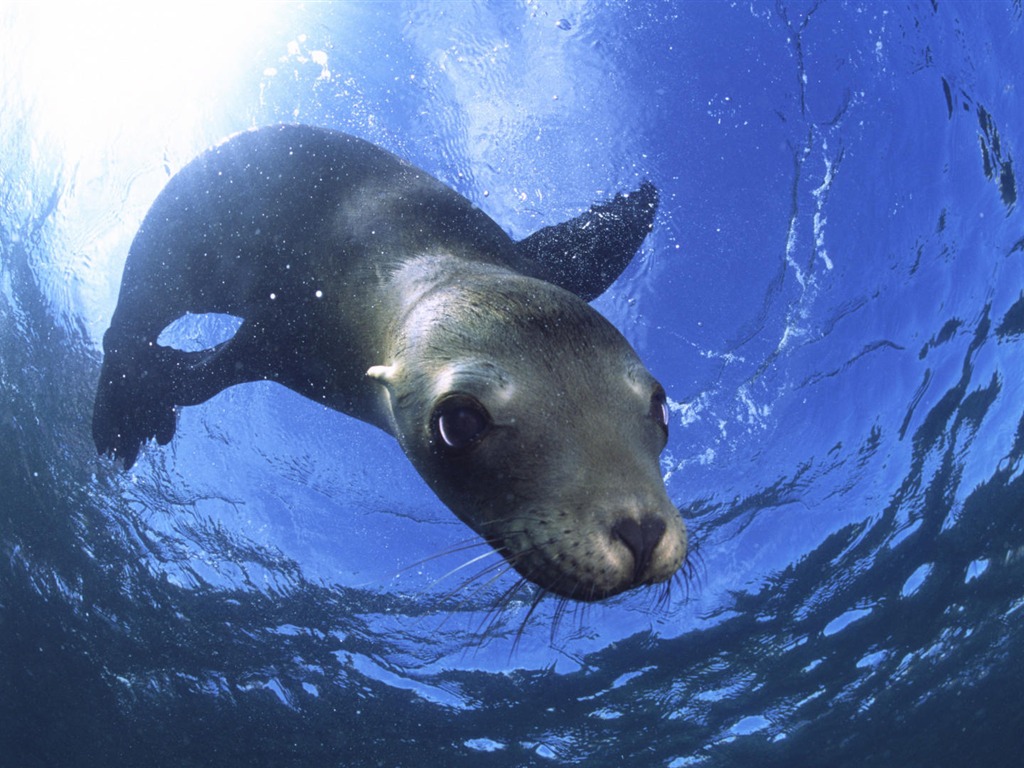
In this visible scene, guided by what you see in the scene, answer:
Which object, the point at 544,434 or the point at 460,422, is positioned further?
the point at 460,422

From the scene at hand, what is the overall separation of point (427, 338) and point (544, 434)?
27.9 inches

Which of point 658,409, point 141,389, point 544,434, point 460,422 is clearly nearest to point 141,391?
point 141,389

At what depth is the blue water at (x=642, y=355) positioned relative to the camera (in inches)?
232

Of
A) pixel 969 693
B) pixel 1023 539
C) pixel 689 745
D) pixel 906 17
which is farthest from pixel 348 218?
pixel 969 693

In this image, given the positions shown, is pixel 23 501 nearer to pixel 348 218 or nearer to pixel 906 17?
pixel 348 218

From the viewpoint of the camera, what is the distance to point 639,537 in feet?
6.41

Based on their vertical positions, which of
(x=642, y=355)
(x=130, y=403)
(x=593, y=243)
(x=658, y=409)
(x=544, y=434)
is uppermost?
(x=642, y=355)

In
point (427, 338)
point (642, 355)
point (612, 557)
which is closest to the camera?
point (612, 557)

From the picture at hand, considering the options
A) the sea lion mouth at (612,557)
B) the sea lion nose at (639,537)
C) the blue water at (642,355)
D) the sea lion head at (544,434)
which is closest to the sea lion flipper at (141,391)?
the blue water at (642,355)

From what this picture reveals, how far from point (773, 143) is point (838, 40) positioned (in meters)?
0.96

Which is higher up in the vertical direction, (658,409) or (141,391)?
(141,391)

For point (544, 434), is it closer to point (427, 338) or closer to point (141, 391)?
point (427, 338)

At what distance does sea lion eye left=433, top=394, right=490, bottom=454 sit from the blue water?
1.30 feet

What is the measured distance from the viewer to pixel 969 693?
2317cm
